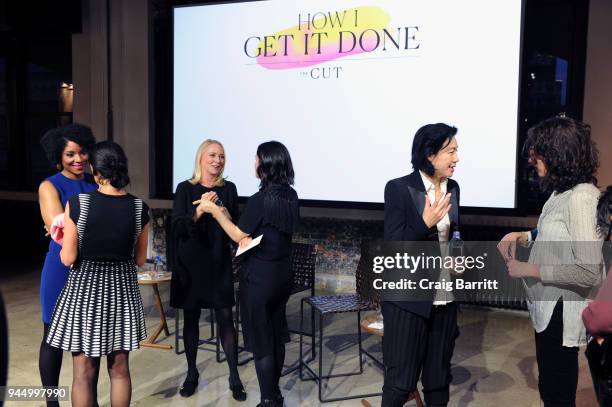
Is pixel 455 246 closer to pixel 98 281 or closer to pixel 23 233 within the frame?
pixel 98 281

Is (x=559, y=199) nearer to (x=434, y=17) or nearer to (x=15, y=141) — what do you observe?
(x=434, y=17)

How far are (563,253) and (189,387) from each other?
2126 mm

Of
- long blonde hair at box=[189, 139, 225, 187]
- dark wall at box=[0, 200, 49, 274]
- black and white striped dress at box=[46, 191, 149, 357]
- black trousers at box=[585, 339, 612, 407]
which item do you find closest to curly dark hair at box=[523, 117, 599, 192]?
black trousers at box=[585, 339, 612, 407]

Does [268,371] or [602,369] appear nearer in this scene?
[602,369]

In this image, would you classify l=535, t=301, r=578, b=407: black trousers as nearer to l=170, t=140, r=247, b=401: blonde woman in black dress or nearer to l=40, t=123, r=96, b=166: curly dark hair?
l=170, t=140, r=247, b=401: blonde woman in black dress

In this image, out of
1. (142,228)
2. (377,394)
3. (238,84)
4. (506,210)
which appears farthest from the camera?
(238,84)

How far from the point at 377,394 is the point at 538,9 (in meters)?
3.84

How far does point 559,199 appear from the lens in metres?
1.76

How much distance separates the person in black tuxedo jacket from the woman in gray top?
1.00ft

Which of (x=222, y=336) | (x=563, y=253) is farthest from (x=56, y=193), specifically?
(x=563, y=253)

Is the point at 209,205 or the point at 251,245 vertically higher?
the point at 209,205

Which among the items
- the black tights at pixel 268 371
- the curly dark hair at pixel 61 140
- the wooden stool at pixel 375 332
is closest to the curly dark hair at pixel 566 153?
the wooden stool at pixel 375 332

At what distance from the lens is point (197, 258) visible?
111 inches

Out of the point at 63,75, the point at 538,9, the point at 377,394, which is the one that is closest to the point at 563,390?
the point at 377,394
